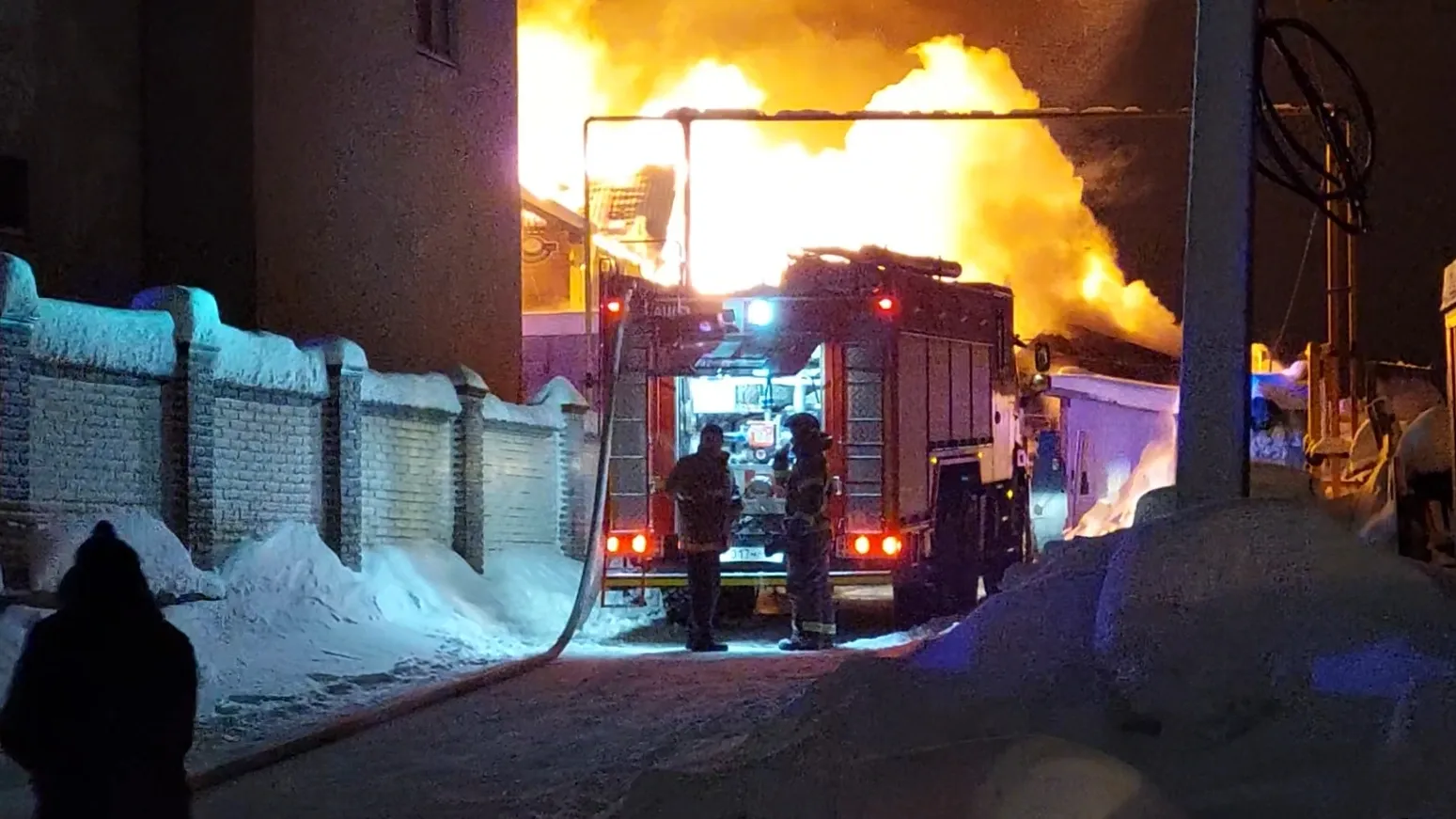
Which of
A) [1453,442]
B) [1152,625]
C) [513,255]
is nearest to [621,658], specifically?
[1453,442]

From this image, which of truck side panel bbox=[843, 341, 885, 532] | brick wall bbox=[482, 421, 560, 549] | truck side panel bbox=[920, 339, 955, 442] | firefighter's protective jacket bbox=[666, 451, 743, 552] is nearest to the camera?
firefighter's protective jacket bbox=[666, 451, 743, 552]

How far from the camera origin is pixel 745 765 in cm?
638

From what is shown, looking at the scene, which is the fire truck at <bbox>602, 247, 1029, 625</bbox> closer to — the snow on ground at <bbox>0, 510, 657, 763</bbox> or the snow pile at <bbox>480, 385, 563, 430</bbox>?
the snow on ground at <bbox>0, 510, 657, 763</bbox>

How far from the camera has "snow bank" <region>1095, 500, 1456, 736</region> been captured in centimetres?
582

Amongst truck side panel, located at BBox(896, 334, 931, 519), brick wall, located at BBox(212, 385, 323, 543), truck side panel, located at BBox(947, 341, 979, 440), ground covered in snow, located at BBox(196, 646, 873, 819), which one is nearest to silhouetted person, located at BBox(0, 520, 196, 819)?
ground covered in snow, located at BBox(196, 646, 873, 819)

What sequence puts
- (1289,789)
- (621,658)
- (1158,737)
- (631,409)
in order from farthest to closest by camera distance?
(631,409) < (621,658) < (1158,737) < (1289,789)

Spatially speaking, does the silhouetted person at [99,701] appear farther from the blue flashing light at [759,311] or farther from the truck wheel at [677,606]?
the truck wheel at [677,606]

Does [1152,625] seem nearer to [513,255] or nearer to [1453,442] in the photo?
[1453,442]

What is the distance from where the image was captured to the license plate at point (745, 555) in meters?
14.4

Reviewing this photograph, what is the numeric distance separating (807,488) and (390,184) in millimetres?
8865

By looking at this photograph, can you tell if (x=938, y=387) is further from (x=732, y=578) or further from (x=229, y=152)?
(x=229, y=152)

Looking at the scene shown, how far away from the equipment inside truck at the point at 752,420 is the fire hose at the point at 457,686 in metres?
0.74

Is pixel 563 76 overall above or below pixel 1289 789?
above

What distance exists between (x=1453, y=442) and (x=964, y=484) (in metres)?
6.61
